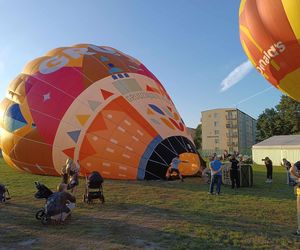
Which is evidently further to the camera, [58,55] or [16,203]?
[58,55]

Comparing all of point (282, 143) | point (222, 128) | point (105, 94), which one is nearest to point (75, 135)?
point (105, 94)

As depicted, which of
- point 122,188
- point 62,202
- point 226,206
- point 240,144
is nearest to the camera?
point 62,202

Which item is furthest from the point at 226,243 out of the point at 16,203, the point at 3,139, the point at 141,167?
the point at 3,139

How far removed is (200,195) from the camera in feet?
37.6

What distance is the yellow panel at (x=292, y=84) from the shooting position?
768 cm

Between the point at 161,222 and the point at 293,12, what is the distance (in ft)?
15.9

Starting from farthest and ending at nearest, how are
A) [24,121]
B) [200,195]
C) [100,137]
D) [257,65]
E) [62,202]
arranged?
1. [24,121]
2. [100,137]
3. [200,195]
4. [257,65]
5. [62,202]

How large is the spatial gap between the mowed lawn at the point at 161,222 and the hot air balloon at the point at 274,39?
10.2 feet

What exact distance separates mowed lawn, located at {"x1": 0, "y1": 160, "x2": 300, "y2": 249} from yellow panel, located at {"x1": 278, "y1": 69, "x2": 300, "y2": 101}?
279 cm

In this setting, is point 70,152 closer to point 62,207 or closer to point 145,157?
point 145,157

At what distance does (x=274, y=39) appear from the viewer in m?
7.40

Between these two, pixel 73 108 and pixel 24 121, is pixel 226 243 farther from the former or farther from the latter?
pixel 24 121

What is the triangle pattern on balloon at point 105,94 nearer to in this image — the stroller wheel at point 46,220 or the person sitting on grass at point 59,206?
the person sitting on grass at point 59,206

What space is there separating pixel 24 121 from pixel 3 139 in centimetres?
175
